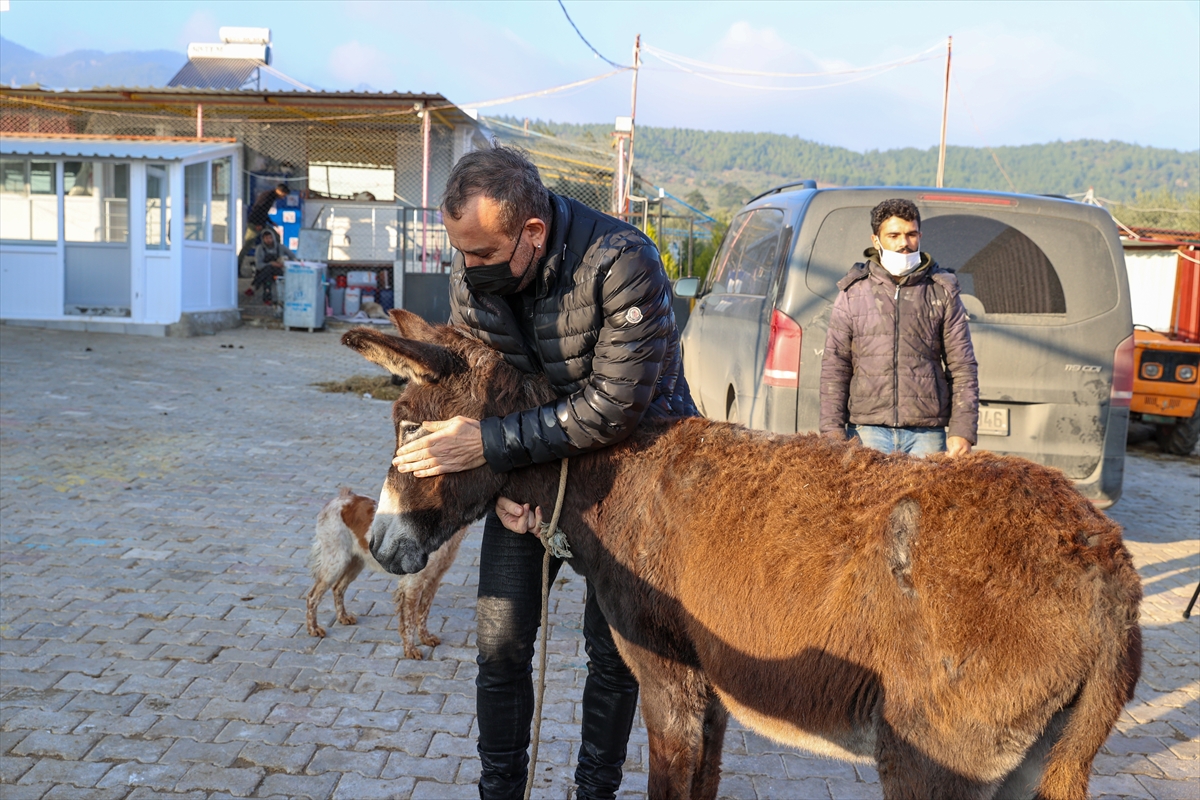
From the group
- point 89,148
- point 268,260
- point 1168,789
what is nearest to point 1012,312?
point 1168,789

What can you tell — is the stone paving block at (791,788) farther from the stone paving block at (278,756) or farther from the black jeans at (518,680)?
the stone paving block at (278,756)

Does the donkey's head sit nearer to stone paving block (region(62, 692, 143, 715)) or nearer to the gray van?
stone paving block (region(62, 692, 143, 715))

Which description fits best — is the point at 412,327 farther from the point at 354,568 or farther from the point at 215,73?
the point at 215,73

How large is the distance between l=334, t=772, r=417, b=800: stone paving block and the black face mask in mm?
2032

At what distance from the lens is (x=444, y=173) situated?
2342cm

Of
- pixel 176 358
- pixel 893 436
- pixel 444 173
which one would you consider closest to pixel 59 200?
pixel 176 358

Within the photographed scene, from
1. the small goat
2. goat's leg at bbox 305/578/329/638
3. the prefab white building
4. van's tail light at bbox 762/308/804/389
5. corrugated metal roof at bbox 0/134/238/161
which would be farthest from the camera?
the prefab white building

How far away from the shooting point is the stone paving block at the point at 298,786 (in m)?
3.37

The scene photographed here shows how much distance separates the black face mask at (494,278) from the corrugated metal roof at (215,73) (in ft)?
82.1

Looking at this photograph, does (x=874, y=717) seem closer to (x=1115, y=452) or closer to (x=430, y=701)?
(x=430, y=701)

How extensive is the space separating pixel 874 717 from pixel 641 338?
1.17 m

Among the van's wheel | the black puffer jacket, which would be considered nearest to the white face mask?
the black puffer jacket

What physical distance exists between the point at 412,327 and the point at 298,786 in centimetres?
191

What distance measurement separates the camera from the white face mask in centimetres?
449
